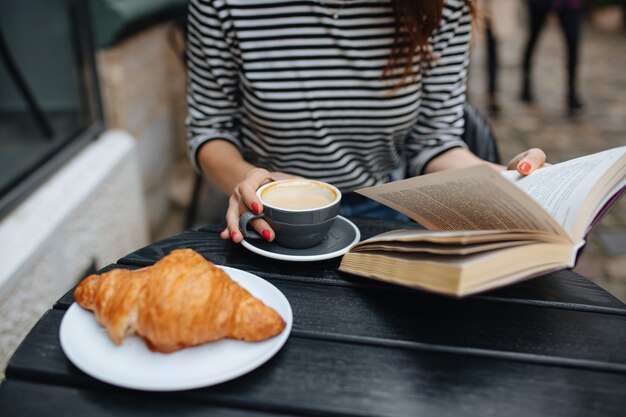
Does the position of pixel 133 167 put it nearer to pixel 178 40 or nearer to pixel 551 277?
pixel 178 40

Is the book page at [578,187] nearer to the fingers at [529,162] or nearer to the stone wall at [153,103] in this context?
the fingers at [529,162]

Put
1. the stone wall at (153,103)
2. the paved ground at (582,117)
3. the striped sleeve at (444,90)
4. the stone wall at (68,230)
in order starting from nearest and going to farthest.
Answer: the striped sleeve at (444,90), the stone wall at (68,230), the stone wall at (153,103), the paved ground at (582,117)

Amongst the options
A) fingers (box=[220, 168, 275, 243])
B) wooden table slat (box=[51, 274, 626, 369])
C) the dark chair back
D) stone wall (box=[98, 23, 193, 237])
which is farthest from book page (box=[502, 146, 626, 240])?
stone wall (box=[98, 23, 193, 237])

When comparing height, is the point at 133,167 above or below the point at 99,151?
below

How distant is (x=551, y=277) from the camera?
1.05m

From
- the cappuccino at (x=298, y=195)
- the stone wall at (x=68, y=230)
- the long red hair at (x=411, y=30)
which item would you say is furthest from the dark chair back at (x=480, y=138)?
the stone wall at (x=68, y=230)

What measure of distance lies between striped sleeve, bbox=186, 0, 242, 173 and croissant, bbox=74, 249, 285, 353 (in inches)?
29.7

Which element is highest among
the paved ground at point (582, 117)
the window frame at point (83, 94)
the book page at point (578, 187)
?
the book page at point (578, 187)

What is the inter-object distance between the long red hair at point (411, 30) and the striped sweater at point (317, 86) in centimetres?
3

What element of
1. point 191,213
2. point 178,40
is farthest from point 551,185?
point 178,40

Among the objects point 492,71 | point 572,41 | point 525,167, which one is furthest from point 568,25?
point 525,167

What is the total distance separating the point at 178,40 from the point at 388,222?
2311 millimetres

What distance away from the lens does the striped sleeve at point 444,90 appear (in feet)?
4.72

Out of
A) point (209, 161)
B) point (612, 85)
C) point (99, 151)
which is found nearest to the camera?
point (209, 161)
